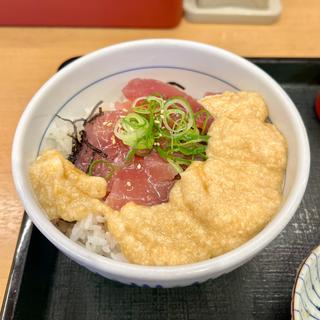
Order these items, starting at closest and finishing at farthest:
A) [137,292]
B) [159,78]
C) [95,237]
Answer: [95,237] < [137,292] < [159,78]

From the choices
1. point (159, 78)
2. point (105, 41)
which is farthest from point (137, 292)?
point (105, 41)

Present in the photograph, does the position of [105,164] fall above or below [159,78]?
below

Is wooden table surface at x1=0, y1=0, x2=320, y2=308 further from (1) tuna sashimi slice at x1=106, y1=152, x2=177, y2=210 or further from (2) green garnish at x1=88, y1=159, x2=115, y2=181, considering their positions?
(1) tuna sashimi slice at x1=106, y1=152, x2=177, y2=210

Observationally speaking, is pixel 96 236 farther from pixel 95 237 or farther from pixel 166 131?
pixel 166 131

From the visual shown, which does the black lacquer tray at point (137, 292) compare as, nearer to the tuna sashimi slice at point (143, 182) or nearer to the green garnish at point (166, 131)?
the tuna sashimi slice at point (143, 182)

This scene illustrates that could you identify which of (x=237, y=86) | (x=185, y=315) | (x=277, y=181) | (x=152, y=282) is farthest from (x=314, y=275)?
(x=237, y=86)
